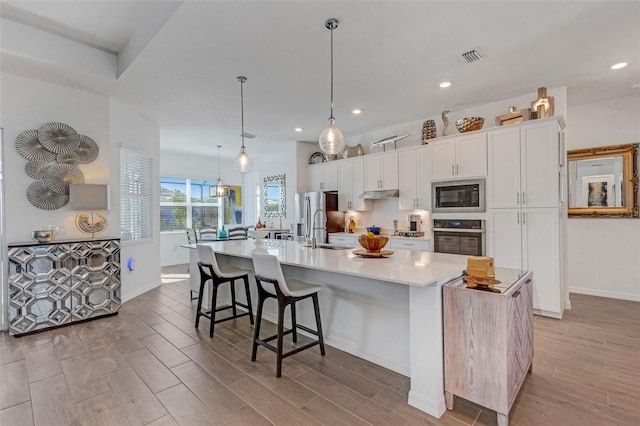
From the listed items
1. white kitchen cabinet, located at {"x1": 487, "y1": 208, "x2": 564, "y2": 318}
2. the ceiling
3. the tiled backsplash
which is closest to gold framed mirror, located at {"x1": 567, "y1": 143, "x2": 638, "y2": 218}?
the ceiling

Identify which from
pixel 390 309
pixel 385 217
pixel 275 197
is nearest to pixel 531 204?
pixel 385 217

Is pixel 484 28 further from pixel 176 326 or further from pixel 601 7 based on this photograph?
pixel 176 326

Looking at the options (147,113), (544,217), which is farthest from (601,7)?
(147,113)

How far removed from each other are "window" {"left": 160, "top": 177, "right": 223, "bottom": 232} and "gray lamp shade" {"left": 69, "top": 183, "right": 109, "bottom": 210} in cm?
385

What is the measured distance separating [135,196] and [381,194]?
3912mm

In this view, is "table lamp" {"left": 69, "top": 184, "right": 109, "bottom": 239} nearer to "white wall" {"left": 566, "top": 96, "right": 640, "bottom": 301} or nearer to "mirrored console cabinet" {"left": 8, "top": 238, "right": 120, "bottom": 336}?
"mirrored console cabinet" {"left": 8, "top": 238, "right": 120, "bottom": 336}

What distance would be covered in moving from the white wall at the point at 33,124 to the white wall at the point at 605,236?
6.59 m

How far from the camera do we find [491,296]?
1724 millimetres

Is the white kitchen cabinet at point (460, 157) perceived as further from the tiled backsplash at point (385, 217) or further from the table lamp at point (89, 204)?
the table lamp at point (89, 204)

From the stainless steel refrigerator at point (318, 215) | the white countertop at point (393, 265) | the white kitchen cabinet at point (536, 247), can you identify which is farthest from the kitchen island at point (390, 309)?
the stainless steel refrigerator at point (318, 215)

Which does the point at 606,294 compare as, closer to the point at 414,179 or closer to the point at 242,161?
the point at 414,179

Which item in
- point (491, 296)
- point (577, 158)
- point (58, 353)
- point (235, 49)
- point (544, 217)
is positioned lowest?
point (58, 353)

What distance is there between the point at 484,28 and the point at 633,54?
1761 mm

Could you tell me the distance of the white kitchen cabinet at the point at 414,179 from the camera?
185 inches
